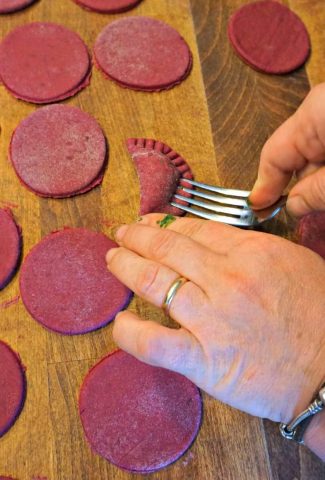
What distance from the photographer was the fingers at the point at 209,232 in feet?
2.30

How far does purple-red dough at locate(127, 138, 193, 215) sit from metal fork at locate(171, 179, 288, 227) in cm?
1

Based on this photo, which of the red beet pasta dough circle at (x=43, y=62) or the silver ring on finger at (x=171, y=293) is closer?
the silver ring on finger at (x=171, y=293)

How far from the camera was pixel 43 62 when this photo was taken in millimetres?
957

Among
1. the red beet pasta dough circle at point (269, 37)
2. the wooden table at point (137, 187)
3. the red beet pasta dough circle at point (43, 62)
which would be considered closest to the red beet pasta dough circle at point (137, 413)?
the wooden table at point (137, 187)

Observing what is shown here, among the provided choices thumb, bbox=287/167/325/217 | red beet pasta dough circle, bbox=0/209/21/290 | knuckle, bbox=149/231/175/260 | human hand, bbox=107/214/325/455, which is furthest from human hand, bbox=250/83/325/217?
red beet pasta dough circle, bbox=0/209/21/290

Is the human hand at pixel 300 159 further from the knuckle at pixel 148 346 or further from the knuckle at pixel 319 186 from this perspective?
the knuckle at pixel 148 346

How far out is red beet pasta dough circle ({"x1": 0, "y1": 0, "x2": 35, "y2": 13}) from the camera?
1.00 meters

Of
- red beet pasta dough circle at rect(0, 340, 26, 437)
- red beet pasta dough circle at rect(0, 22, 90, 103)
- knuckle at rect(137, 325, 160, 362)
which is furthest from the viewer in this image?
red beet pasta dough circle at rect(0, 22, 90, 103)

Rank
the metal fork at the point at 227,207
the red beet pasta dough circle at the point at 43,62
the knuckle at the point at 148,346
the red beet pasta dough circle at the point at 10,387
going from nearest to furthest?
the knuckle at the point at 148,346 < the red beet pasta dough circle at the point at 10,387 < the metal fork at the point at 227,207 < the red beet pasta dough circle at the point at 43,62

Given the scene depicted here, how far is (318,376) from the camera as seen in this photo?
633 millimetres

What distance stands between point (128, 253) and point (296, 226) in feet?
1.13

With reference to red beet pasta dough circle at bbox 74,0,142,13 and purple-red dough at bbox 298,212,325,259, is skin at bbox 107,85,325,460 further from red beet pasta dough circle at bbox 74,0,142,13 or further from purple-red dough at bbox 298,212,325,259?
red beet pasta dough circle at bbox 74,0,142,13

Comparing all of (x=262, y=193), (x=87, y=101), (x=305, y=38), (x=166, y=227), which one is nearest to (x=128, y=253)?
(x=166, y=227)

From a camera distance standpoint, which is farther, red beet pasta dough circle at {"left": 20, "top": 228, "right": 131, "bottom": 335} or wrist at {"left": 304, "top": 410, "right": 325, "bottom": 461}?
red beet pasta dough circle at {"left": 20, "top": 228, "right": 131, "bottom": 335}
